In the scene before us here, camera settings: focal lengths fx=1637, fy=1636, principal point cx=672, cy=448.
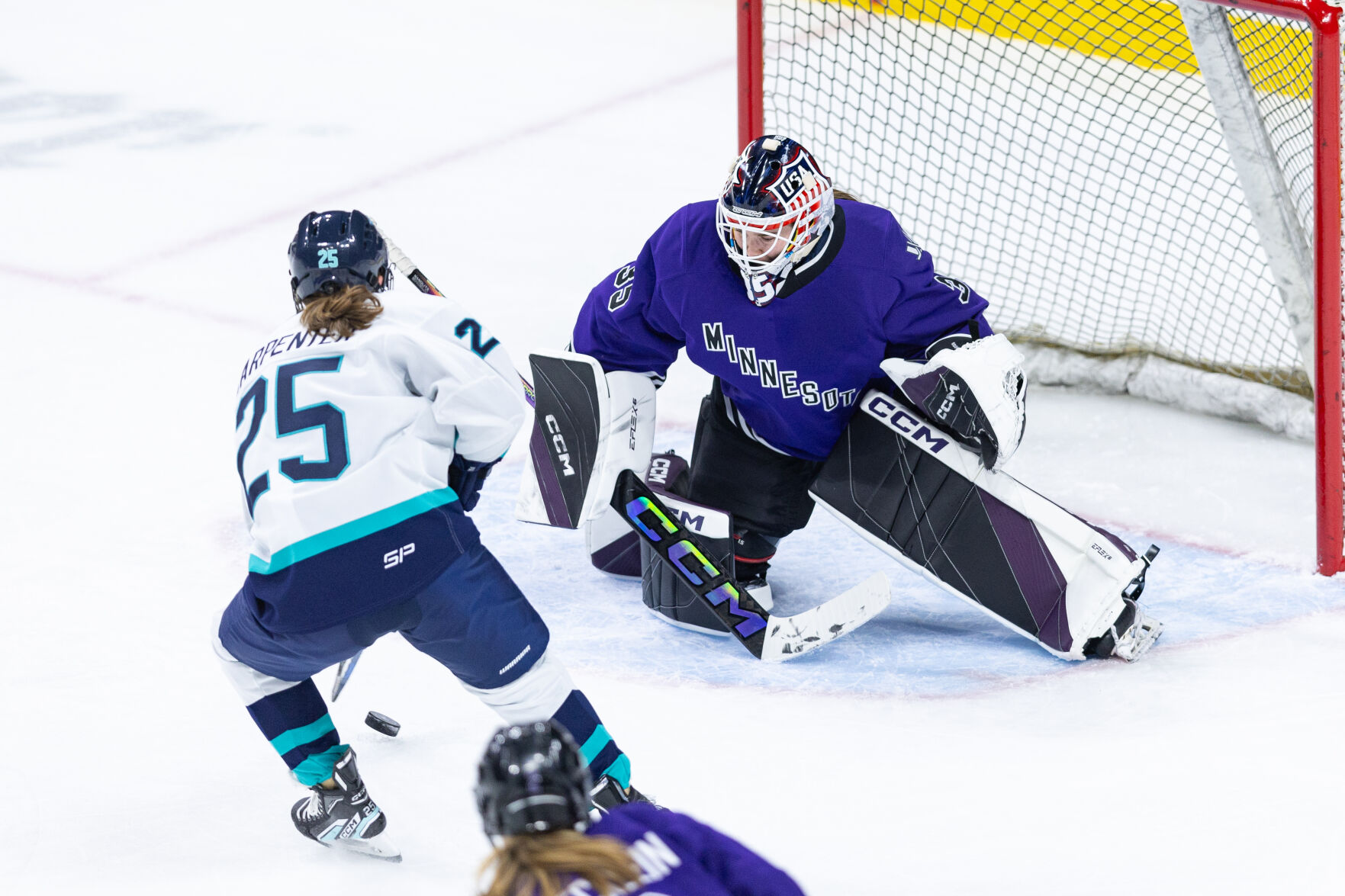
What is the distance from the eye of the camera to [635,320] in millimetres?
3180

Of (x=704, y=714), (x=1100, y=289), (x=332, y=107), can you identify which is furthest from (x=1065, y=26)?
(x=332, y=107)

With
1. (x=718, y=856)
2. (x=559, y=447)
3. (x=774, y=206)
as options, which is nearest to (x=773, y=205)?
(x=774, y=206)

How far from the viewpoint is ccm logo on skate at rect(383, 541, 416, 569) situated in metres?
2.20

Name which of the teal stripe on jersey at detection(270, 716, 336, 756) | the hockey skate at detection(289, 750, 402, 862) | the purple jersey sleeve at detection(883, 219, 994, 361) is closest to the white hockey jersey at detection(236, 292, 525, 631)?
the teal stripe on jersey at detection(270, 716, 336, 756)

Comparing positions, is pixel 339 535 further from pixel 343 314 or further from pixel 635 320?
pixel 635 320

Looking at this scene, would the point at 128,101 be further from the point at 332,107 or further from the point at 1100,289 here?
the point at 1100,289

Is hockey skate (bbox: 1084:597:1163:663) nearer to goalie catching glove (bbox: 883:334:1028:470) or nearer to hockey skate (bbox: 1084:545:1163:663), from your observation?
hockey skate (bbox: 1084:545:1163:663)

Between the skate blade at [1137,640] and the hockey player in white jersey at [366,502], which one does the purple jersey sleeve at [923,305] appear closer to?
the skate blade at [1137,640]

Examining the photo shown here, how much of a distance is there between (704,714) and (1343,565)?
138 centimetres

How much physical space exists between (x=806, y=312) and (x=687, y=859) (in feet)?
5.36

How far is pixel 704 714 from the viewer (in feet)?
9.59

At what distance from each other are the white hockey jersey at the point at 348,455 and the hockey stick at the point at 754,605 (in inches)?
35.3

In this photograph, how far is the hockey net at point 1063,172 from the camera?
4.07 meters

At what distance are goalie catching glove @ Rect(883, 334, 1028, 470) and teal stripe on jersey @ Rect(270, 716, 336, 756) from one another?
1221 millimetres
